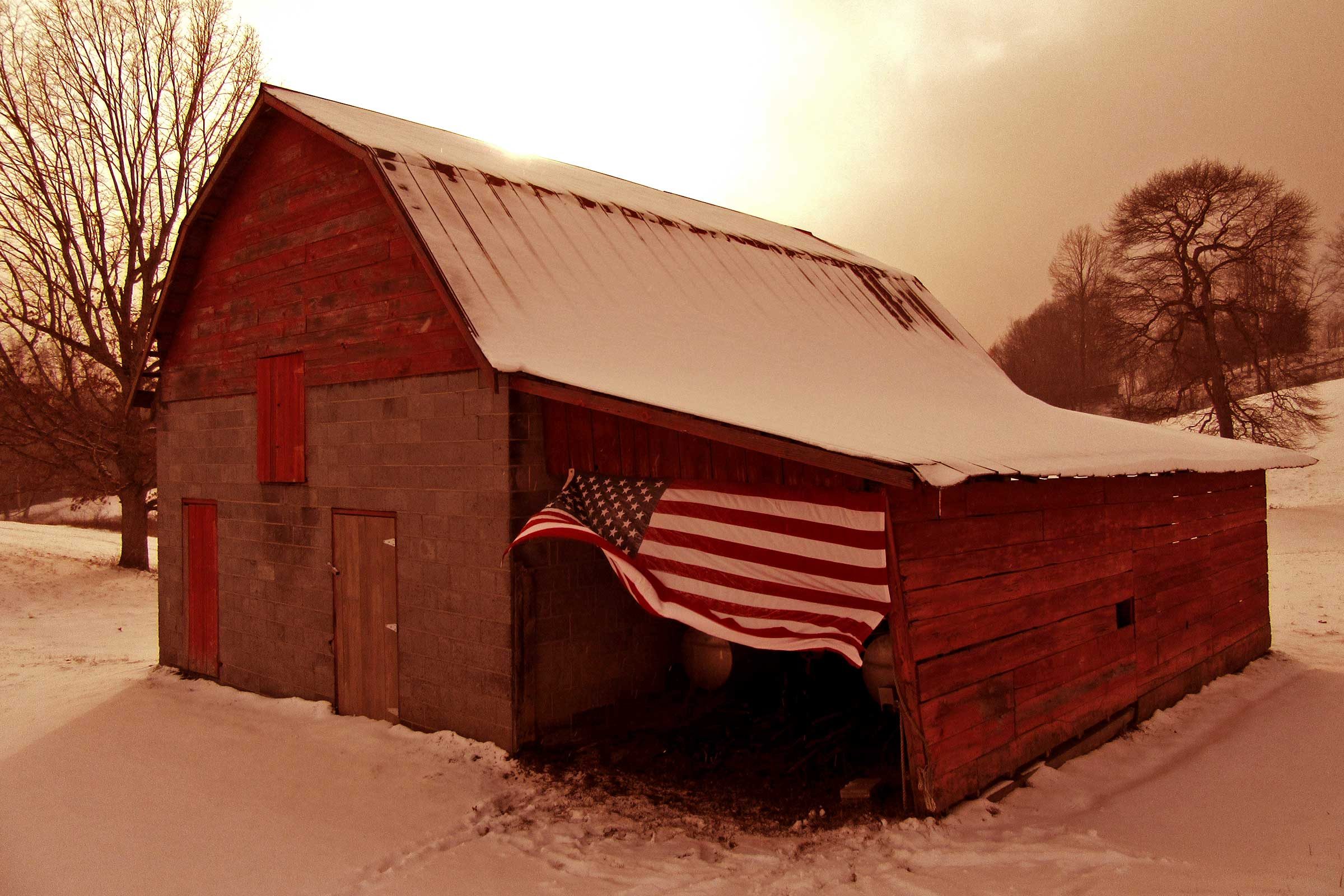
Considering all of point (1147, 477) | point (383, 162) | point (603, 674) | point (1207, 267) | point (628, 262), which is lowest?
point (603, 674)

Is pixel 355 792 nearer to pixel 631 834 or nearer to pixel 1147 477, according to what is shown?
pixel 631 834

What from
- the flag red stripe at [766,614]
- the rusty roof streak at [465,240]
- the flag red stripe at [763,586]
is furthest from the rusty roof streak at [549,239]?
the flag red stripe at [766,614]

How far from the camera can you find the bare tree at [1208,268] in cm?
3030

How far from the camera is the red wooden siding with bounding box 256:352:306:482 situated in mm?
10359

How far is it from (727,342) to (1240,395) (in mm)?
34146

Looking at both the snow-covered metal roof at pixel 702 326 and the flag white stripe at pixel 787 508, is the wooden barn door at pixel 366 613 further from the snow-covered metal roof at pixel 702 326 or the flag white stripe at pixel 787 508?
the flag white stripe at pixel 787 508

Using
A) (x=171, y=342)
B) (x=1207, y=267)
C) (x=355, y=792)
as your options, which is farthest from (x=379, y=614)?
(x=1207, y=267)

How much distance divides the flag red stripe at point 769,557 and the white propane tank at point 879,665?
1.50 meters

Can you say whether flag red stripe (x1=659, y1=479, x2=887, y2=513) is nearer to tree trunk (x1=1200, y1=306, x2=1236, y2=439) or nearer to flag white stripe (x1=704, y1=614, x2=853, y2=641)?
flag white stripe (x1=704, y1=614, x2=853, y2=641)

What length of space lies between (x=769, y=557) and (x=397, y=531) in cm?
429

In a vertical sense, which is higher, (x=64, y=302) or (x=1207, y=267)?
(x=1207, y=267)

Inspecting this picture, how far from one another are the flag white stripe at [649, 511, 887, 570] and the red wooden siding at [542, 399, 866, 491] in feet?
1.28

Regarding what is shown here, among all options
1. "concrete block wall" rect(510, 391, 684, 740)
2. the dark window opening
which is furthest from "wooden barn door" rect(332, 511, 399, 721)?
the dark window opening

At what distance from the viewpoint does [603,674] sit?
8617mm
